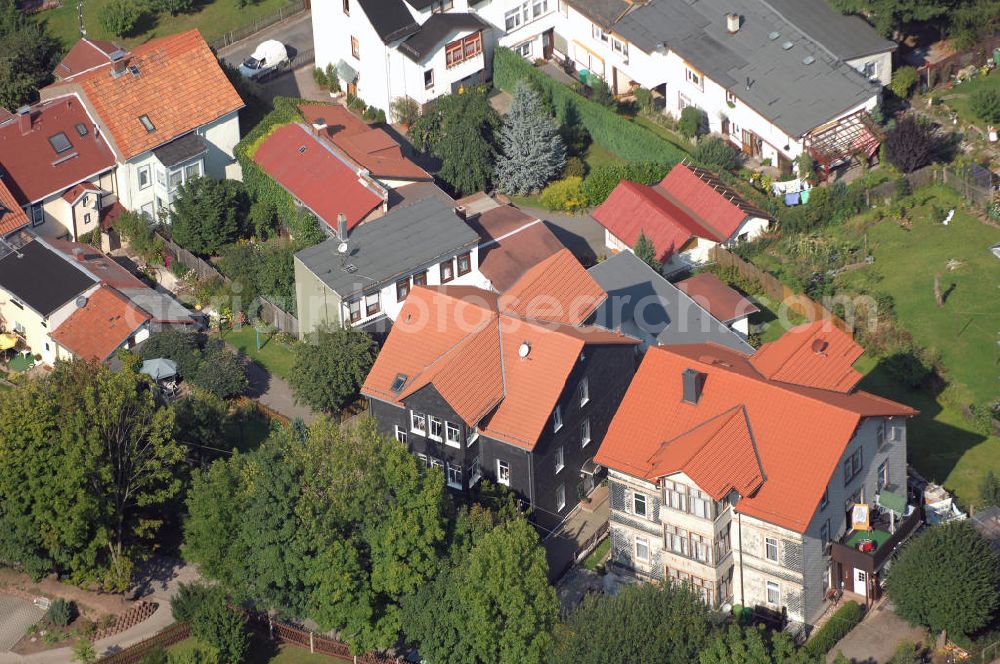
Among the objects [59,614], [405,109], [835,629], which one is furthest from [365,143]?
[835,629]

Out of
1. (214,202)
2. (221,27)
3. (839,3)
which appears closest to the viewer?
(214,202)

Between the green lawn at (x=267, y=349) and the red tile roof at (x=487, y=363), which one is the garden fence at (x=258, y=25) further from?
the red tile roof at (x=487, y=363)

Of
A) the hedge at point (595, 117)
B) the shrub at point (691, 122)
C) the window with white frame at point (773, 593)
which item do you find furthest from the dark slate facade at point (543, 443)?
the shrub at point (691, 122)

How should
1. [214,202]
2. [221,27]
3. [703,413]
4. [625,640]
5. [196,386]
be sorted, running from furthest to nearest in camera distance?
[221,27] < [214,202] < [196,386] < [703,413] < [625,640]

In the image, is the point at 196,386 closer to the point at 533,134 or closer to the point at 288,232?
the point at 288,232

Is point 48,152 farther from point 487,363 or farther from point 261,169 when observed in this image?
point 487,363

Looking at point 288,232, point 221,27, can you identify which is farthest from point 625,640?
point 221,27
